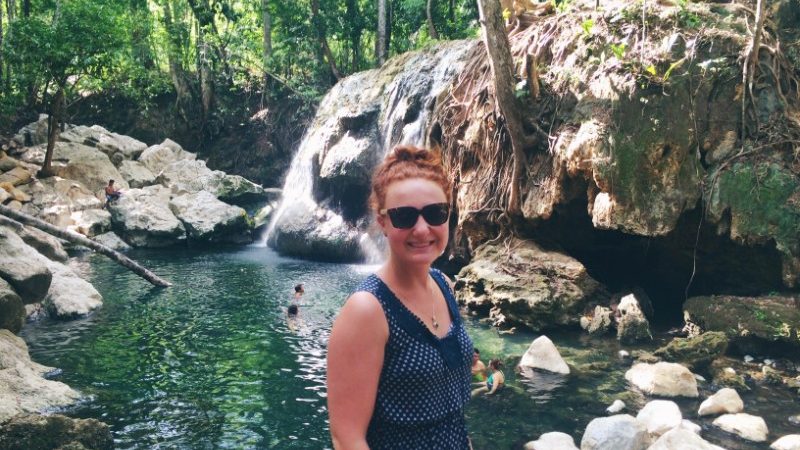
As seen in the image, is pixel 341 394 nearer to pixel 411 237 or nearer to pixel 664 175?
pixel 411 237

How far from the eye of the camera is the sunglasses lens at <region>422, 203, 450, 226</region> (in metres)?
2.08

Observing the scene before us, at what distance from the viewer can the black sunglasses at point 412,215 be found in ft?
6.75

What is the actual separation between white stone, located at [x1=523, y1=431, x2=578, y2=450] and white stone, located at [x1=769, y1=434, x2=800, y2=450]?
214cm

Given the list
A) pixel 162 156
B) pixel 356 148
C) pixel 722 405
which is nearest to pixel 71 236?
pixel 356 148

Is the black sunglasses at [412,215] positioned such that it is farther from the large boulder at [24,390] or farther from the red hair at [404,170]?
the large boulder at [24,390]

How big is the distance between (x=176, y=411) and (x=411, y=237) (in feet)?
21.2

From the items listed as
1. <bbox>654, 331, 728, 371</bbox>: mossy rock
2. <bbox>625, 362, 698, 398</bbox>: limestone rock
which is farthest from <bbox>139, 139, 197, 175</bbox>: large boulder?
<bbox>625, 362, 698, 398</bbox>: limestone rock

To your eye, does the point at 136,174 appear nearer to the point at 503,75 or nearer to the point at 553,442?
the point at 503,75

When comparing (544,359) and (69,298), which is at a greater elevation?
(69,298)

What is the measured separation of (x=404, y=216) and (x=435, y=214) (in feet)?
0.40

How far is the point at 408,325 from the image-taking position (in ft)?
6.38

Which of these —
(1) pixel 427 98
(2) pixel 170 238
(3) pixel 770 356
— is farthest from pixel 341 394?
(2) pixel 170 238

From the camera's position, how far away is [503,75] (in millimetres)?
11945

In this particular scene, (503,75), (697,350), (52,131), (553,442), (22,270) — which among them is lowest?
(553,442)
